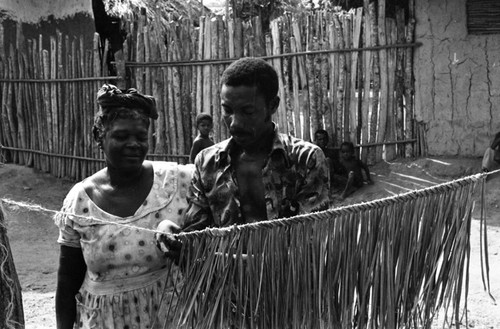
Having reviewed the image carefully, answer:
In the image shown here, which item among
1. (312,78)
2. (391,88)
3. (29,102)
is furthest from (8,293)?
(29,102)

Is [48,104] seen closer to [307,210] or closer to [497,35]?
[497,35]

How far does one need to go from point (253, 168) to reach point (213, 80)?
6.76 m

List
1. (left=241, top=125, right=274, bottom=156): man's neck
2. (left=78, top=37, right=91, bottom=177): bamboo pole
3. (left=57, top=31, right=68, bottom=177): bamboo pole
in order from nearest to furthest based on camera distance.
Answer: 1. (left=241, top=125, right=274, bottom=156): man's neck
2. (left=78, top=37, right=91, bottom=177): bamboo pole
3. (left=57, top=31, right=68, bottom=177): bamboo pole

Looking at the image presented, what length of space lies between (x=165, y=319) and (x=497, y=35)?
6.94 meters

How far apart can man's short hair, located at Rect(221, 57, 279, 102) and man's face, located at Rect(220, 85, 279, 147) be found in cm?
2

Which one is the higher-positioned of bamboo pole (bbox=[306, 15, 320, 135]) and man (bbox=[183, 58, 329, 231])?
bamboo pole (bbox=[306, 15, 320, 135])

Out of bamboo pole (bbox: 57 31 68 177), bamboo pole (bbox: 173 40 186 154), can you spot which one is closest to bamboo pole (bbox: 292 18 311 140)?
bamboo pole (bbox: 173 40 186 154)

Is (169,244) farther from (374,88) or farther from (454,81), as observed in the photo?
(454,81)

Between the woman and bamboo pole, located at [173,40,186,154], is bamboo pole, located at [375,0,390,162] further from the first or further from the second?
the woman

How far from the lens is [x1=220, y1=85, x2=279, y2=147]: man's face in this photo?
2.53m

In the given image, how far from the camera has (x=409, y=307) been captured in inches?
94.6

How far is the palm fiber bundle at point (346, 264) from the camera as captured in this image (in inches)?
94.3

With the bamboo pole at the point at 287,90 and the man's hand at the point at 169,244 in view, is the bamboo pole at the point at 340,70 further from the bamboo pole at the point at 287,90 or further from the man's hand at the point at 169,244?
the man's hand at the point at 169,244

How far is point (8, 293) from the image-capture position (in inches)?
115
